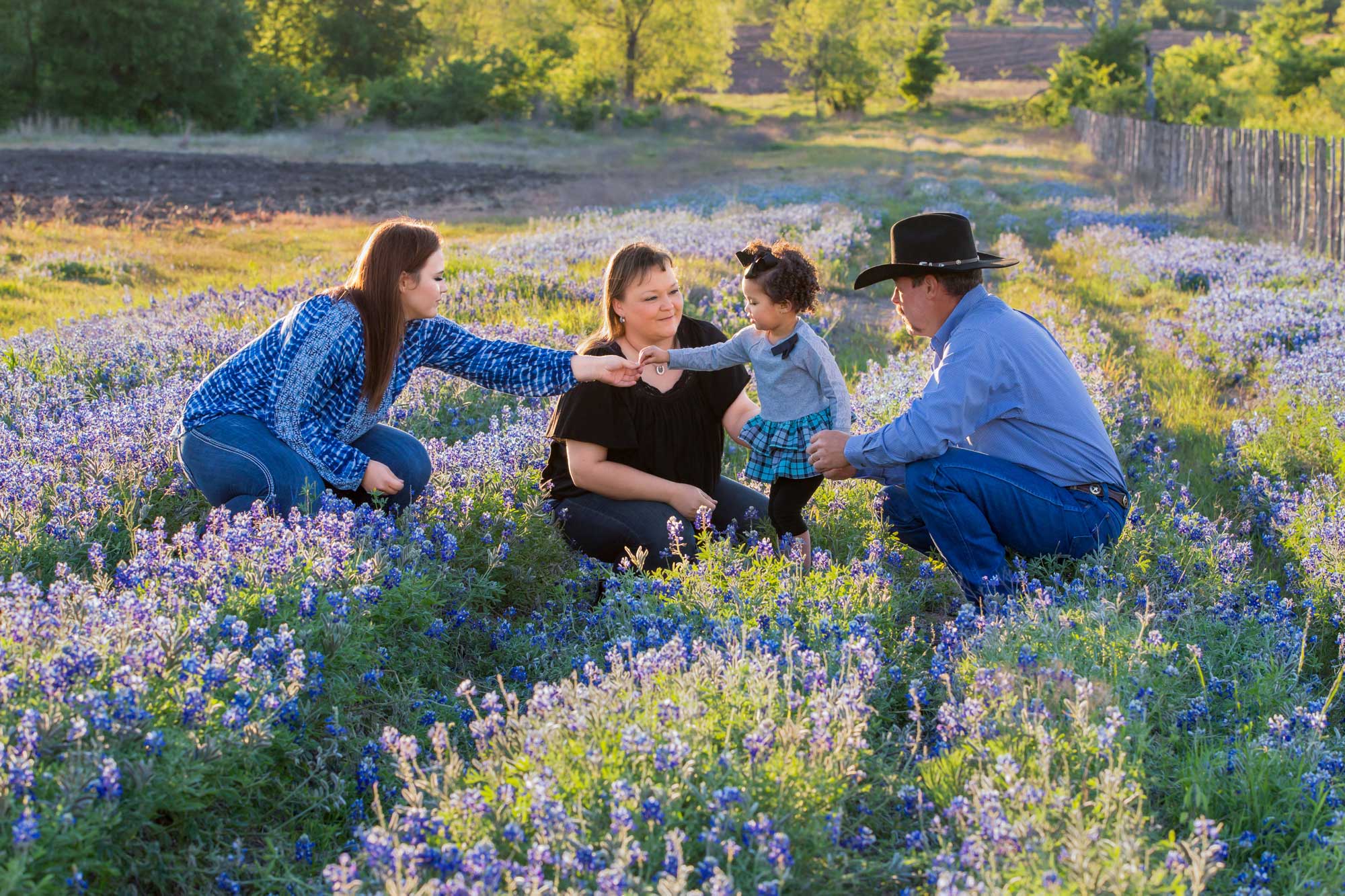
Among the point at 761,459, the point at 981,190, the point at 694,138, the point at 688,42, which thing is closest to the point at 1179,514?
the point at 761,459

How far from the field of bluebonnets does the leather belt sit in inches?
10.2

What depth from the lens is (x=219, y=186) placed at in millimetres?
25062

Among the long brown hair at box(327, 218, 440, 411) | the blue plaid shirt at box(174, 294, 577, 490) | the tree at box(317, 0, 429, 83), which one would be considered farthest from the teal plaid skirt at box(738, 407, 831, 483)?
the tree at box(317, 0, 429, 83)

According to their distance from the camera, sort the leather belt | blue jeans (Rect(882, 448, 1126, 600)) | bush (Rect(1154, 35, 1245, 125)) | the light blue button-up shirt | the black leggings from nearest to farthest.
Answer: the light blue button-up shirt → blue jeans (Rect(882, 448, 1126, 600)) → the leather belt → the black leggings → bush (Rect(1154, 35, 1245, 125))

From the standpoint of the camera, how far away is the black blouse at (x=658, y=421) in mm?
5105

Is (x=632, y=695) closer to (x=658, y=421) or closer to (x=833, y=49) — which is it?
(x=658, y=421)

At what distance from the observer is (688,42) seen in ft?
202

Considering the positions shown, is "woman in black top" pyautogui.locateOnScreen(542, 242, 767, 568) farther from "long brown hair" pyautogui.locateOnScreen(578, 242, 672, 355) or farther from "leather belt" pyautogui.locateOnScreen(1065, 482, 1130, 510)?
"leather belt" pyautogui.locateOnScreen(1065, 482, 1130, 510)

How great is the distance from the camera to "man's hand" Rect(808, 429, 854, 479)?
4613 millimetres

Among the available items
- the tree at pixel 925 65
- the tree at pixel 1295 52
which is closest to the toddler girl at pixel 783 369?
the tree at pixel 1295 52

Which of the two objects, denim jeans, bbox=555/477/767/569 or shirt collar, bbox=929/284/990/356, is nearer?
shirt collar, bbox=929/284/990/356

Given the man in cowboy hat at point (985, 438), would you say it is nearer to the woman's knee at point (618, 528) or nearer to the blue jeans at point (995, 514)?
the blue jeans at point (995, 514)

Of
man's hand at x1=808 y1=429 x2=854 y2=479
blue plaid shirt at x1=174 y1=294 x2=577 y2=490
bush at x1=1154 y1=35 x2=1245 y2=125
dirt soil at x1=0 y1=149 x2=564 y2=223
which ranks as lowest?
man's hand at x1=808 y1=429 x2=854 y2=479

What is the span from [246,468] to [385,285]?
0.97 metres
